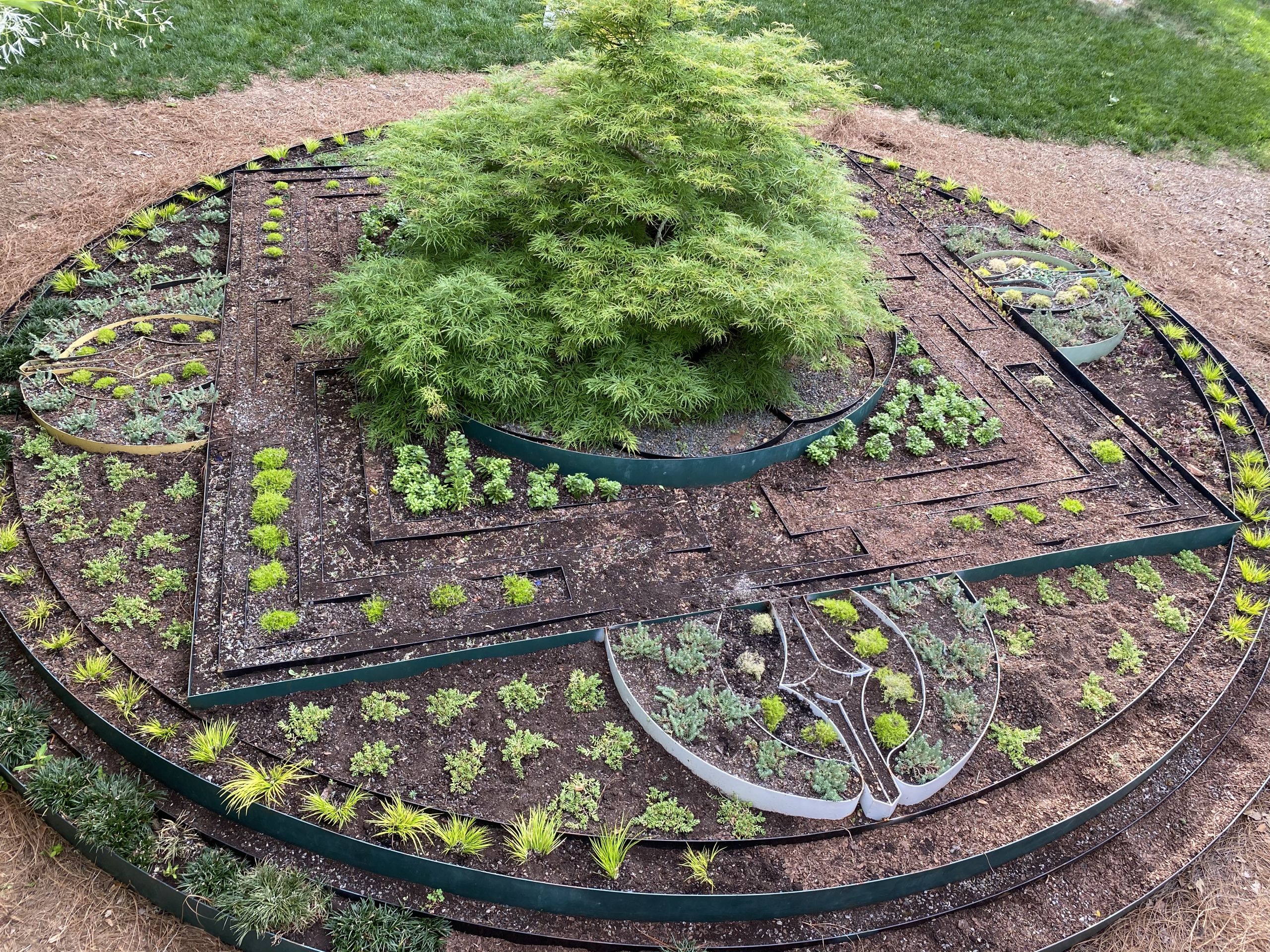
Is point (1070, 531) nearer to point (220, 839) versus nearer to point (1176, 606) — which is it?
point (1176, 606)

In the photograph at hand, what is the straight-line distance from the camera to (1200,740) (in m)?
5.28

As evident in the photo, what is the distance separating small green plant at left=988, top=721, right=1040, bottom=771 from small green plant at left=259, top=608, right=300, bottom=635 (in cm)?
418

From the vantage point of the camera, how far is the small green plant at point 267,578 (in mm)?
5211

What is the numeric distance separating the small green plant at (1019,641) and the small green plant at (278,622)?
175 inches

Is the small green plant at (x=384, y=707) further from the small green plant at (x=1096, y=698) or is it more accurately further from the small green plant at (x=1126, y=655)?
the small green plant at (x=1126, y=655)

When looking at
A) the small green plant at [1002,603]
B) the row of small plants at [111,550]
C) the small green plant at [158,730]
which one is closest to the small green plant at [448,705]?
the small green plant at [158,730]

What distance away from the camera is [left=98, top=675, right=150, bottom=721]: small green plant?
15.3 ft

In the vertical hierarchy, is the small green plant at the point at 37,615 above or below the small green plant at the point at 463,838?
above

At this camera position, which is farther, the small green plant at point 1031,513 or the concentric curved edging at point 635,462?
the small green plant at point 1031,513

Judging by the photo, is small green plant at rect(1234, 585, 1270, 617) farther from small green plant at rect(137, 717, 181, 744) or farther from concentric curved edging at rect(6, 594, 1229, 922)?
small green plant at rect(137, 717, 181, 744)

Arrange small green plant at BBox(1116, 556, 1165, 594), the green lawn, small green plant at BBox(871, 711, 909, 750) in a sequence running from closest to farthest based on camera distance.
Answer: small green plant at BBox(871, 711, 909, 750) → small green plant at BBox(1116, 556, 1165, 594) → the green lawn

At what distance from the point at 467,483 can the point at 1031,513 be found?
4.05 meters

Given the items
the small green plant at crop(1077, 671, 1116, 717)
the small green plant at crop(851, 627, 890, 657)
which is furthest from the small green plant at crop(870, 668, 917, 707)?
the small green plant at crop(1077, 671, 1116, 717)

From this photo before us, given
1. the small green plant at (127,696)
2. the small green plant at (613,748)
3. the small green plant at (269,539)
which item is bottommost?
the small green plant at (613,748)
